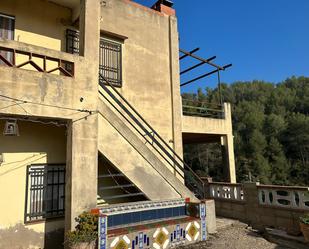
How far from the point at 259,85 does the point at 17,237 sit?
73.1 meters

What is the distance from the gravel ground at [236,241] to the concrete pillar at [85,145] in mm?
3150

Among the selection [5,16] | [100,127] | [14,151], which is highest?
[5,16]

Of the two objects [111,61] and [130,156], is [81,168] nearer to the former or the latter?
[130,156]

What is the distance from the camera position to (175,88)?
34.9ft

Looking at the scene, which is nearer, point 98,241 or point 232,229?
point 98,241

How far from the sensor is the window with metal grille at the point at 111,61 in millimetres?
9008

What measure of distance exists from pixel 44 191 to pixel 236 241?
5675 millimetres

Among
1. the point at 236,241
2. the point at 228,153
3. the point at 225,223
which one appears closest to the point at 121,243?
the point at 236,241

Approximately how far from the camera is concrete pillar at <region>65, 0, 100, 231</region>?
5.91 meters

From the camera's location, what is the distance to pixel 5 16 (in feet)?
23.6

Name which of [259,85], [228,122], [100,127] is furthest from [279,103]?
[100,127]

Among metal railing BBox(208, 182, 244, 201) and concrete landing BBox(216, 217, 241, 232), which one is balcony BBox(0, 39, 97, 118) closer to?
concrete landing BBox(216, 217, 241, 232)

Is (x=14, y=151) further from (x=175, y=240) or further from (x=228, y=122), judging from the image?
(x=228, y=122)

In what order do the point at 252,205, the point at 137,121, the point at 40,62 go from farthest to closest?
the point at 252,205 → the point at 137,121 → the point at 40,62
